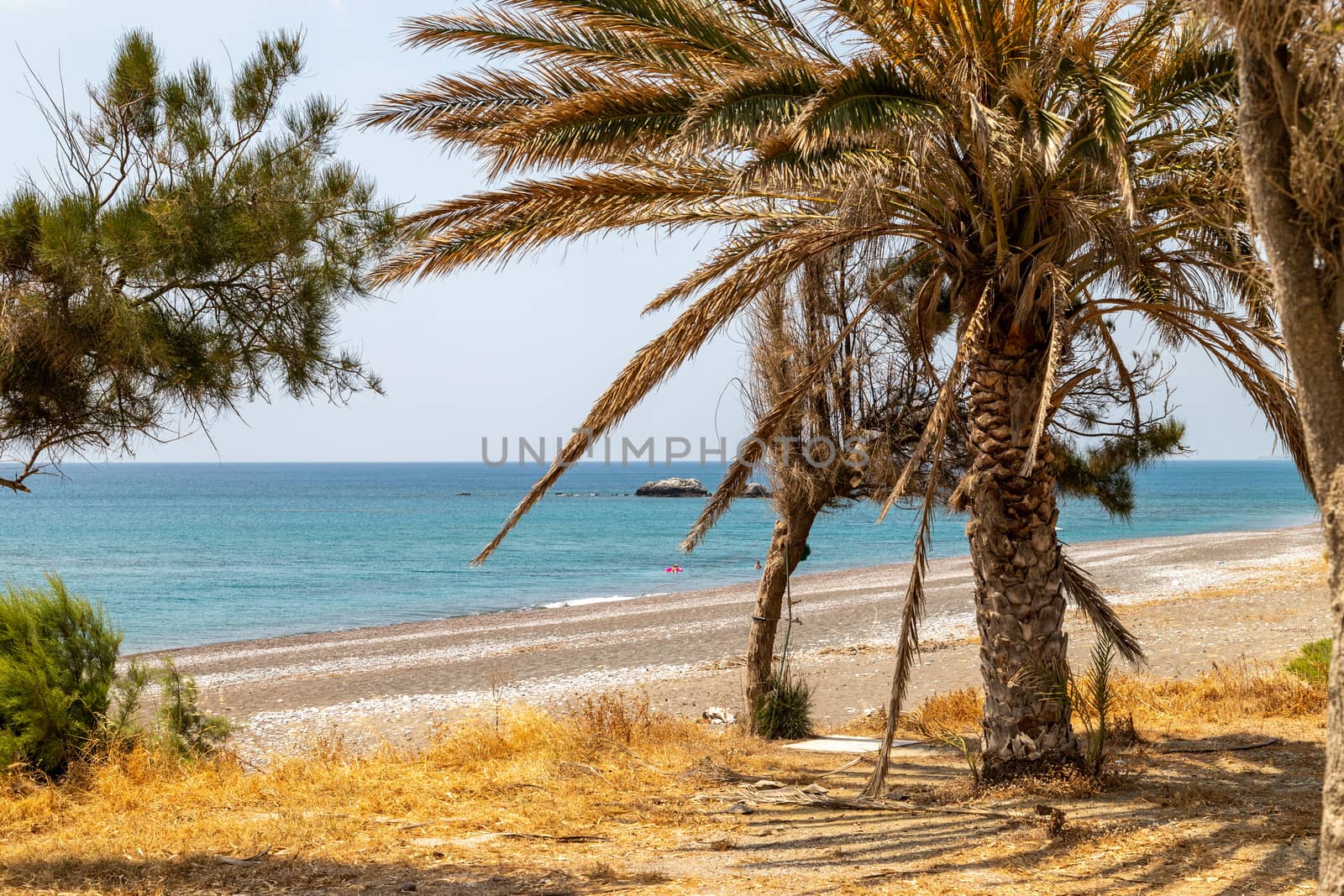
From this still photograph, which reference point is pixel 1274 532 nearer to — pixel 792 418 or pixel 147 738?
pixel 792 418

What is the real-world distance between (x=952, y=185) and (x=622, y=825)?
442cm

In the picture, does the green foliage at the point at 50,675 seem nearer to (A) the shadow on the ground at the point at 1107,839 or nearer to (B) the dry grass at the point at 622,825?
(B) the dry grass at the point at 622,825

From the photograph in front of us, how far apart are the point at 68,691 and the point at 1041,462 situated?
7.18 meters

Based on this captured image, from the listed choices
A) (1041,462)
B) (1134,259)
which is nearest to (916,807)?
(1041,462)

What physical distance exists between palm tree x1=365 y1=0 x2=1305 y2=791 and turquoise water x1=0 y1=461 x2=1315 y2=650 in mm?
3504

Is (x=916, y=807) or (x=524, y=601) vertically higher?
(x=916, y=807)

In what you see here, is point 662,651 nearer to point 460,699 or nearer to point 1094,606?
point 460,699

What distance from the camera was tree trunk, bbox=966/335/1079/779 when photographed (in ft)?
20.7

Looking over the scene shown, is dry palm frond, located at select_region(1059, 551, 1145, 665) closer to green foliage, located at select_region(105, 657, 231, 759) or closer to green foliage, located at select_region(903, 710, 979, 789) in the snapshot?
green foliage, located at select_region(903, 710, 979, 789)

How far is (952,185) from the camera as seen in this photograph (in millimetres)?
6215

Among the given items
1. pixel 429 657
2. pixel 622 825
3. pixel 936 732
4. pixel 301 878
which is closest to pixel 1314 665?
pixel 936 732

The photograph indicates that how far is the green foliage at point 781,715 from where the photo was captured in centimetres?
936

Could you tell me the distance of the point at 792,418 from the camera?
9.31m

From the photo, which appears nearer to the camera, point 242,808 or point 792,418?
point 242,808
